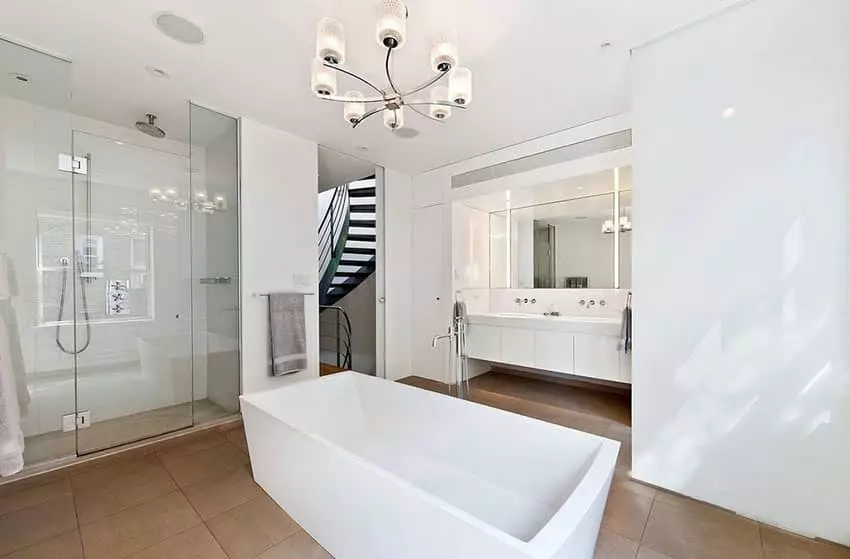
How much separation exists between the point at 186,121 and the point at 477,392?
3983 mm

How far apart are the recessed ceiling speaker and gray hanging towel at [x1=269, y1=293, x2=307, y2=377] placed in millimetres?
2003

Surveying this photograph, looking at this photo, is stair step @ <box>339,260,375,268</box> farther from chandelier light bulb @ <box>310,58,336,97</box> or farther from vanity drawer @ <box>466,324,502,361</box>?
chandelier light bulb @ <box>310,58,336,97</box>

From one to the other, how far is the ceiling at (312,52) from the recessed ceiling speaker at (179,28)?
0.05 m

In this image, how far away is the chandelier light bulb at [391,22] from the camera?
1.47m

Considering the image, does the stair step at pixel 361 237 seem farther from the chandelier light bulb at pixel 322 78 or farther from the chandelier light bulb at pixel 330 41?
the chandelier light bulb at pixel 330 41

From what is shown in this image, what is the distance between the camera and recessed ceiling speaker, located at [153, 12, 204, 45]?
6.37 feet

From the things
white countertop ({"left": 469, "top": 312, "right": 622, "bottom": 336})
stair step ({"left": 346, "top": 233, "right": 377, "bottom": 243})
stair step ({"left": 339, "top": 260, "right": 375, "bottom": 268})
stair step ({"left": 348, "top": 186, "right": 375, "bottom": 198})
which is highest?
stair step ({"left": 348, "top": 186, "right": 375, "bottom": 198})

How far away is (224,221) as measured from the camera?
3307 mm

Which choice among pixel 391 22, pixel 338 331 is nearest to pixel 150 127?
pixel 391 22

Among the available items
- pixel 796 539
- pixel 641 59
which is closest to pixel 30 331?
pixel 641 59

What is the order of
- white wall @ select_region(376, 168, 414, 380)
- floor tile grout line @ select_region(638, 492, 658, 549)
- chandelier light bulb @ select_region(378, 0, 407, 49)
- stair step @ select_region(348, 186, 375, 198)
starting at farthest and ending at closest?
1. stair step @ select_region(348, 186, 375, 198)
2. white wall @ select_region(376, 168, 414, 380)
3. floor tile grout line @ select_region(638, 492, 658, 549)
4. chandelier light bulb @ select_region(378, 0, 407, 49)

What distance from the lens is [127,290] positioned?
11.0 feet

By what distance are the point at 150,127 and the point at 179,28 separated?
5.68 ft

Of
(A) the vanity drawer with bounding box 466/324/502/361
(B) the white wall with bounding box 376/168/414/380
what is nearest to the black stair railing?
(B) the white wall with bounding box 376/168/414/380
